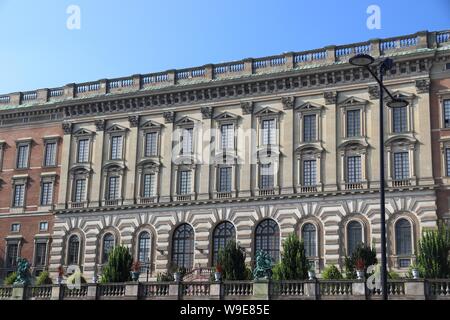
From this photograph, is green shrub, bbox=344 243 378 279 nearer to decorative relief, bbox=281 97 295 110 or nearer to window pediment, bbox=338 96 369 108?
window pediment, bbox=338 96 369 108

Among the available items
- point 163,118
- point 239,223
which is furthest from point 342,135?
point 163,118

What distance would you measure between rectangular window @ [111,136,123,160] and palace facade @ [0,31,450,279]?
3.9 inches

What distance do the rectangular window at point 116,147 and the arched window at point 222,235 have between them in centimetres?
1180

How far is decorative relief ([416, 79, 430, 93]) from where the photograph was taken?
50562 mm

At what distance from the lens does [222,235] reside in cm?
5431

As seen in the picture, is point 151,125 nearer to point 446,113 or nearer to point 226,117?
point 226,117

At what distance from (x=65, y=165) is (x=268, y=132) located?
63.2 feet

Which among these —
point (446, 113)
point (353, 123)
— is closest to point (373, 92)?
point (353, 123)

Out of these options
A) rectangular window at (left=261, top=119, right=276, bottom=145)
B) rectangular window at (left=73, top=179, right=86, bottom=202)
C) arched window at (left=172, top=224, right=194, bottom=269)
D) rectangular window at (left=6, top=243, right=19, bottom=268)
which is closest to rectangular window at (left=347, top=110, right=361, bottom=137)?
rectangular window at (left=261, top=119, right=276, bottom=145)

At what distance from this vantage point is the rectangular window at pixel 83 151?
200ft

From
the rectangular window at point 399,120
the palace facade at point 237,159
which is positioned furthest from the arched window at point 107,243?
the rectangular window at point 399,120
